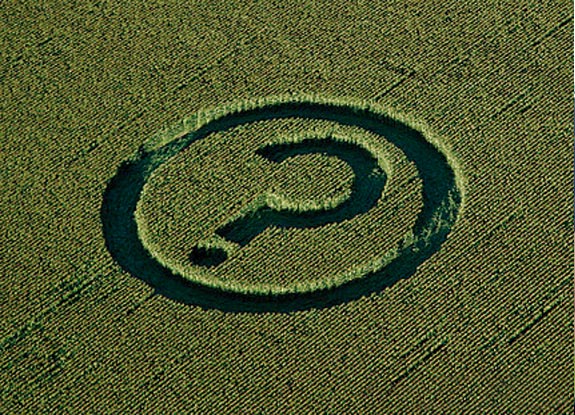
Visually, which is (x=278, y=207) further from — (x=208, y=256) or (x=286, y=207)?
(x=208, y=256)

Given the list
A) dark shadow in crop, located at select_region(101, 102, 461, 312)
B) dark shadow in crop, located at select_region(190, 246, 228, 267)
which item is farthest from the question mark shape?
dark shadow in crop, located at select_region(101, 102, 461, 312)

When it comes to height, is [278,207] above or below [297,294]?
above

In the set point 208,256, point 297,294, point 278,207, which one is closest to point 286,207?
point 278,207

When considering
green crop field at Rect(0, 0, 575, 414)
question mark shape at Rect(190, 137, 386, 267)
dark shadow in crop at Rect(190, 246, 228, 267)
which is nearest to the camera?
green crop field at Rect(0, 0, 575, 414)

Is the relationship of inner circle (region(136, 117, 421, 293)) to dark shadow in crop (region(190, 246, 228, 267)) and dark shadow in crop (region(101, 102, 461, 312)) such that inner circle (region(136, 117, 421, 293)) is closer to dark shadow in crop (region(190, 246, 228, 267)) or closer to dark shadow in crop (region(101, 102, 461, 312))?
dark shadow in crop (region(190, 246, 228, 267))

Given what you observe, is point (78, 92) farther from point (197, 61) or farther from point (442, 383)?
point (442, 383)

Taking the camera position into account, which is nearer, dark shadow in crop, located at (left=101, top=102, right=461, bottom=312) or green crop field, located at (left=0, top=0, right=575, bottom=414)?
green crop field, located at (left=0, top=0, right=575, bottom=414)
